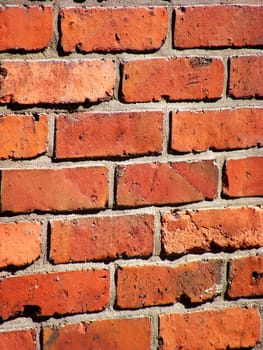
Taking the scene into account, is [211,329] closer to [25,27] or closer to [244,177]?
[244,177]

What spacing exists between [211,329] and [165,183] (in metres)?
0.30

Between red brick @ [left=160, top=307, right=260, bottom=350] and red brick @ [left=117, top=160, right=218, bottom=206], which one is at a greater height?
red brick @ [left=117, top=160, right=218, bottom=206]

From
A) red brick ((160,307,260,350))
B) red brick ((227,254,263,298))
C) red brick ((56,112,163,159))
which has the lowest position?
red brick ((160,307,260,350))

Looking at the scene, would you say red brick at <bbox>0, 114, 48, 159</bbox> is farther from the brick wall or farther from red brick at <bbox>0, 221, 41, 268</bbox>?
red brick at <bbox>0, 221, 41, 268</bbox>

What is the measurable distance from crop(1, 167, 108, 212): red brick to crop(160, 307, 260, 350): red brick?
10.7 inches

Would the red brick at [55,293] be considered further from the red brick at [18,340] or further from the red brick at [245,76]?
the red brick at [245,76]

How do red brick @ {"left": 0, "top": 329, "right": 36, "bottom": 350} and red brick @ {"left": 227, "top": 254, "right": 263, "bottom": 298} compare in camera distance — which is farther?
red brick @ {"left": 227, "top": 254, "right": 263, "bottom": 298}

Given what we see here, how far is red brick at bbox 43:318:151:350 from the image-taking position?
1.27 metres

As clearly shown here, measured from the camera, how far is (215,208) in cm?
133

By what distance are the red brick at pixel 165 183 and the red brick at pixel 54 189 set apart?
4cm

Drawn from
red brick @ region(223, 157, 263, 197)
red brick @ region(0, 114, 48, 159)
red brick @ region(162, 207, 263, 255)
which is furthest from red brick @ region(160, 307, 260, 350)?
red brick @ region(0, 114, 48, 159)

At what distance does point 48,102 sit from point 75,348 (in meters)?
0.44

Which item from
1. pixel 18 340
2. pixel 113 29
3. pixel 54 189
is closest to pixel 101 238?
pixel 54 189

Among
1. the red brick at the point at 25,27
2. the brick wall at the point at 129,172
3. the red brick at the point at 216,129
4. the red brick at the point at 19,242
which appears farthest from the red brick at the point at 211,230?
the red brick at the point at 25,27
